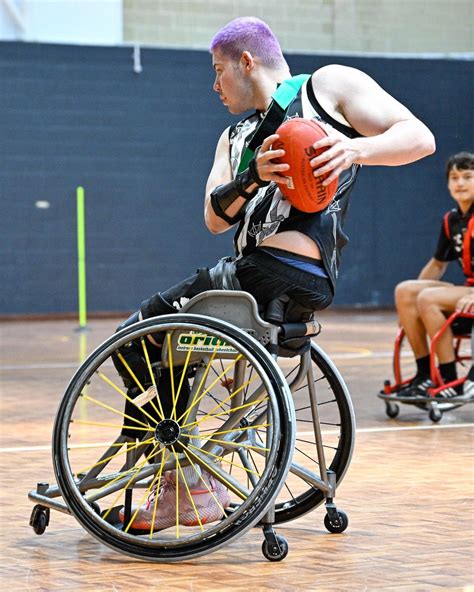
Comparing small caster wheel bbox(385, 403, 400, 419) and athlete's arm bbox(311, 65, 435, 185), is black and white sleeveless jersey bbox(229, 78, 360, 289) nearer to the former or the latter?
athlete's arm bbox(311, 65, 435, 185)

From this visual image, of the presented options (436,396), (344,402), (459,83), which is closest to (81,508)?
(344,402)

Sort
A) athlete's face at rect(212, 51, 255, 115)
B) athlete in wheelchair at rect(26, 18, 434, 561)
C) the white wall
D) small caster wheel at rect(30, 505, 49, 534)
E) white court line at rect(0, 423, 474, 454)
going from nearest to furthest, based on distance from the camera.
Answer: athlete in wheelchair at rect(26, 18, 434, 561) → athlete's face at rect(212, 51, 255, 115) → small caster wheel at rect(30, 505, 49, 534) → white court line at rect(0, 423, 474, 454) → the white wall

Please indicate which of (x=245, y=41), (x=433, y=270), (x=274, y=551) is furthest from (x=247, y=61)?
(x=433, y=270)

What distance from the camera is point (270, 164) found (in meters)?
2.62

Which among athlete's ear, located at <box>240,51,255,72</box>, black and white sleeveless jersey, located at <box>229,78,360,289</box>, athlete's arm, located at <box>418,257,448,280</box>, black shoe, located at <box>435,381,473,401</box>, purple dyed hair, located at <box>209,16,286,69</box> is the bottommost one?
black shoe, located at <box>435,381,473,401</box>

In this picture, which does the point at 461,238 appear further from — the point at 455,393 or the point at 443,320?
the point at 455,393

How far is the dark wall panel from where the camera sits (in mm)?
13172

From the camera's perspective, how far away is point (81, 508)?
2.75 meters

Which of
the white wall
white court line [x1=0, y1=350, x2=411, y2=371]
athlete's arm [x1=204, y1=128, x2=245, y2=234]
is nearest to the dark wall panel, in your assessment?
the white wall

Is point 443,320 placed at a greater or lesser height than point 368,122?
lesser

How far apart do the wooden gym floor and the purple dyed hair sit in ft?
4.08

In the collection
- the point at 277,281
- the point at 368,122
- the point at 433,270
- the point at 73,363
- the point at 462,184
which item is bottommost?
the point at 73,363

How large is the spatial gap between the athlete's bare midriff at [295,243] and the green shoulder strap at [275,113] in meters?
0.21

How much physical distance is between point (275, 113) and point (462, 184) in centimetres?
305
